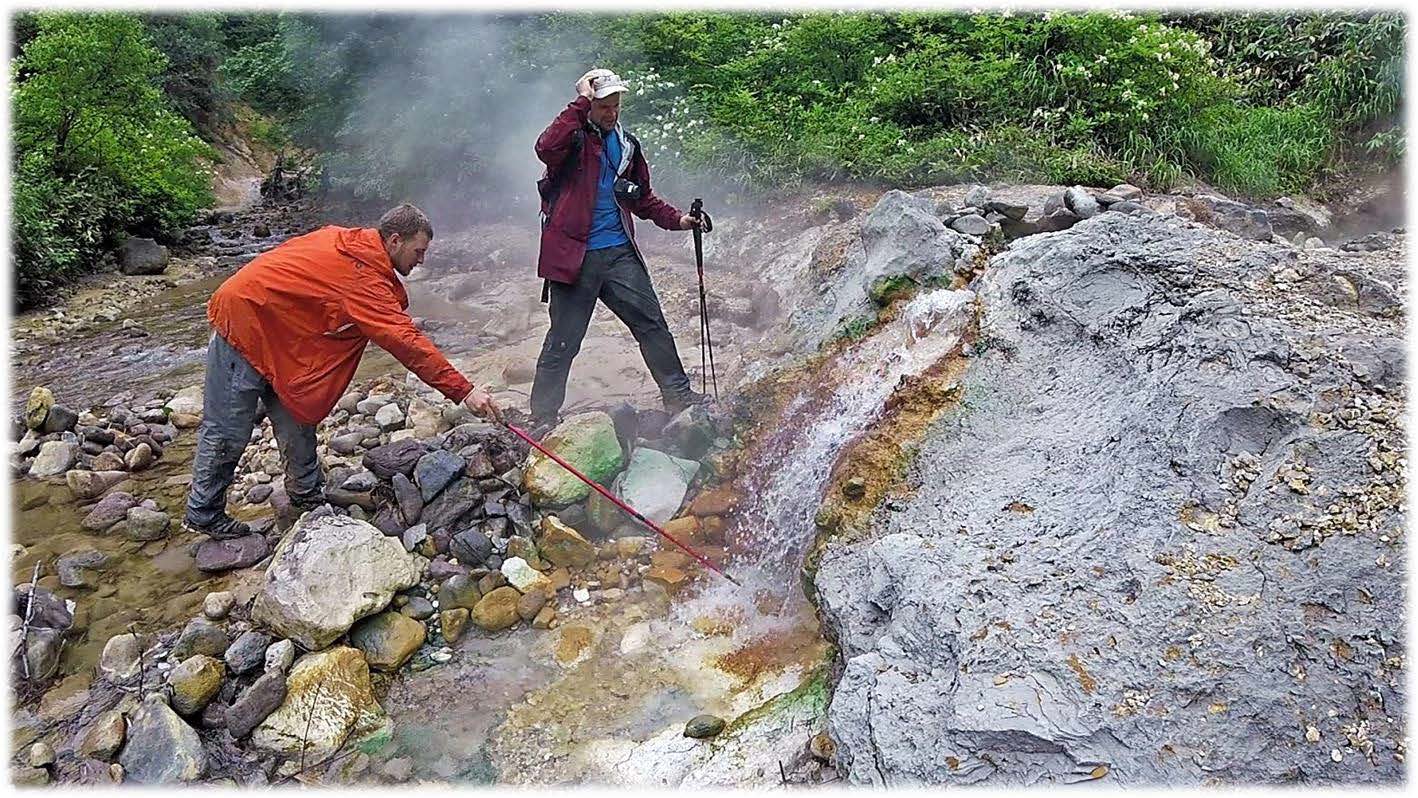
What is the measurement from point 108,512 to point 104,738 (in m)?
2.08

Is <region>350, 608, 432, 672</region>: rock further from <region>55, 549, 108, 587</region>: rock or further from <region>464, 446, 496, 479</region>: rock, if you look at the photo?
<region>55, 549, 108, 587</region>: rock

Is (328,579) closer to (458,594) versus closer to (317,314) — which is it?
(458,594)

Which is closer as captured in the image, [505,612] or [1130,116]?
[505,612]

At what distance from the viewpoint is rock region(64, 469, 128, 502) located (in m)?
5.05

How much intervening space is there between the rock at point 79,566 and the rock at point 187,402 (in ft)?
5.78

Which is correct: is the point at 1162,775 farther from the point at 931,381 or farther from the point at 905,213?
the point at 905,213

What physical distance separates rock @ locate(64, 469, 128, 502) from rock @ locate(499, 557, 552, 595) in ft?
9.33

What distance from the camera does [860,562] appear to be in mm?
3209

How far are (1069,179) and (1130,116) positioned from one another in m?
1.18

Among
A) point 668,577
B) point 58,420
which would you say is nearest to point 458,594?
point 668,577

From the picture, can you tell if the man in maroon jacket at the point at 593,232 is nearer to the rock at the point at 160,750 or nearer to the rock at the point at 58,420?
the rock at the point at 160,750

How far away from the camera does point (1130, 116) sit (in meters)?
7.69

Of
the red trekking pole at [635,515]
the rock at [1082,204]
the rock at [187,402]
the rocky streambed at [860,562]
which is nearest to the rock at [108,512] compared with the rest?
the rocky streambed at [860,562]

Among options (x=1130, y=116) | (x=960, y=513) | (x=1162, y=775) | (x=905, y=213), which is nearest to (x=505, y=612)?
(x=960, y=513)
